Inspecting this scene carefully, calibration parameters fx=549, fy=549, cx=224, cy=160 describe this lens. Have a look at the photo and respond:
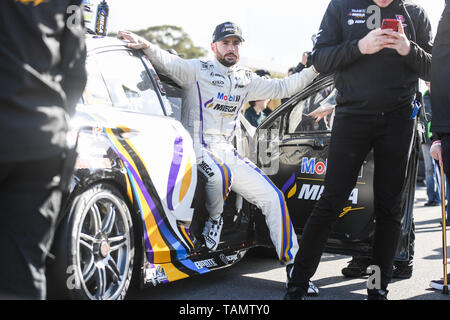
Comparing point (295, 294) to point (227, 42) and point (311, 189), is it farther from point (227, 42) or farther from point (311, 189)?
point (227, 42)

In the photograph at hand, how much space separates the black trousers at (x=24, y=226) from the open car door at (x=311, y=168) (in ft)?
9.36

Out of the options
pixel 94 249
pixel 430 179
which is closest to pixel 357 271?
pixel 94 249

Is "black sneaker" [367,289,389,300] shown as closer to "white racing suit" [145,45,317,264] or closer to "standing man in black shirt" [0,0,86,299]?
"white racing suit" [145,45,317,264]

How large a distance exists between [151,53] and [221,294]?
1.74 meters

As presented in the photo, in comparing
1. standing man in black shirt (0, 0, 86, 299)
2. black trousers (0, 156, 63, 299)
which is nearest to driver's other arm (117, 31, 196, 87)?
A: standing man in black shirt (0, 0, 86, 299)

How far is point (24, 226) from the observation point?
1498 mm

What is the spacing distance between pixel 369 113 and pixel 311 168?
110 centimetres

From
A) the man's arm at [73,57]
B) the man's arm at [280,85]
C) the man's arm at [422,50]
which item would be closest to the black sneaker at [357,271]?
the man's arm at [280,85]

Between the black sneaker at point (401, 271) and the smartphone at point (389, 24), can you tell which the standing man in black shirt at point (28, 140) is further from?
the black sneaker at point (401, 271)

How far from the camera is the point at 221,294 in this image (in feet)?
12.4

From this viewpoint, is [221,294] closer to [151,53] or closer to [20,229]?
[151,53]

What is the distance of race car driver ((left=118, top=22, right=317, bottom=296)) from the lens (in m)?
3.96

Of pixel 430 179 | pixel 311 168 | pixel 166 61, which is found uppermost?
pixel 166 61
